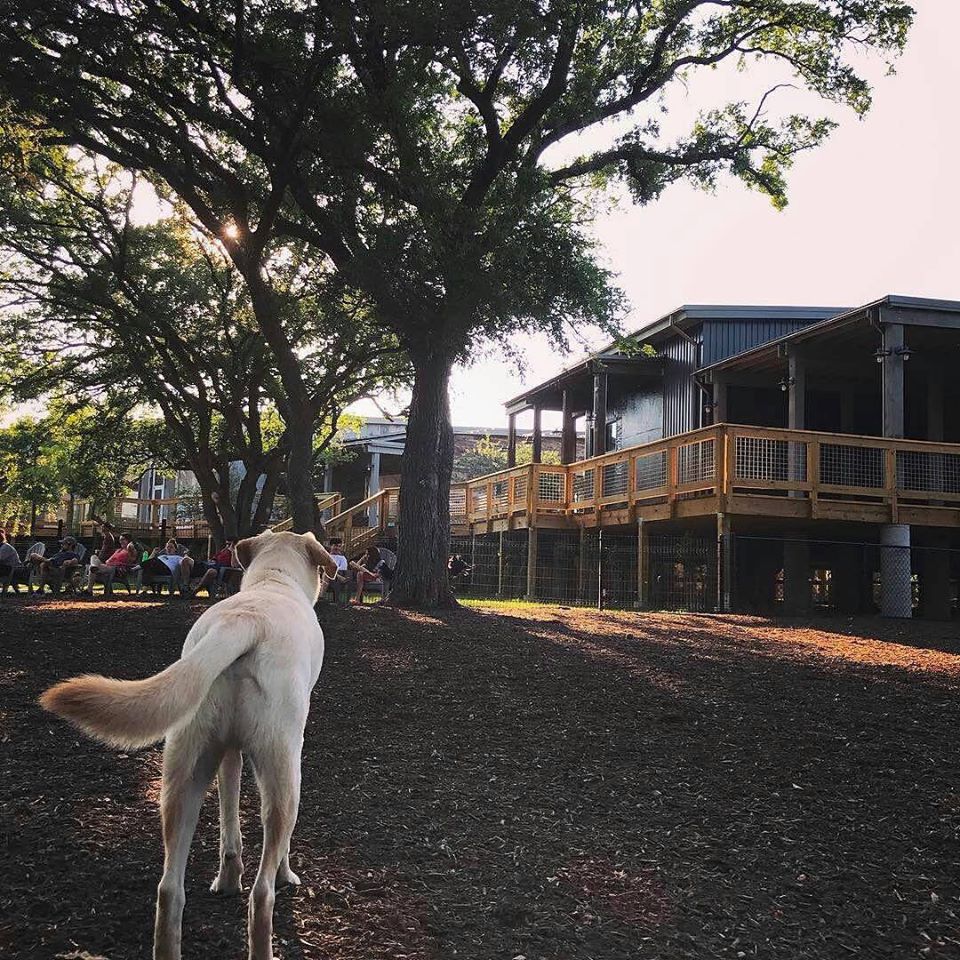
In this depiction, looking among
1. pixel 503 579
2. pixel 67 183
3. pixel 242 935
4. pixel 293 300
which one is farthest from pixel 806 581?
pixel 67 183

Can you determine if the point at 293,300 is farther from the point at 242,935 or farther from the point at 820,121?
the point at 242,935

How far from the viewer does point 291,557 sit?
12.8 ft

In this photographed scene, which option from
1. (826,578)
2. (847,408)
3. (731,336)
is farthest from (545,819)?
(826,578)

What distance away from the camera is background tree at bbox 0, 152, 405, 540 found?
64.3 ft

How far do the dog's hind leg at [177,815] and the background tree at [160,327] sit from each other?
15.9m

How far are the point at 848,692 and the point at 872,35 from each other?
39.9 feet

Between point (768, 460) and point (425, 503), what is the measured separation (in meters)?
6.75

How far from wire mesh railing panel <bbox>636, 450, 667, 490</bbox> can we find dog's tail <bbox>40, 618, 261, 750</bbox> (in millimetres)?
15614

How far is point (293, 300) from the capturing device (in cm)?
1980

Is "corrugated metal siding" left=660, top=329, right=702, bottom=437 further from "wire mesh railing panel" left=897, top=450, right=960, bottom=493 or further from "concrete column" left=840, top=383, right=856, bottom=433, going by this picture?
"wire mesh railing panel" left=897, top=450, right=960, bottom=493

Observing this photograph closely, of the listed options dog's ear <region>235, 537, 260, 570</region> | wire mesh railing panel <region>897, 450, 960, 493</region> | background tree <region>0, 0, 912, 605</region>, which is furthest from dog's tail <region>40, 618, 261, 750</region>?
wire mesh railing panel <region>897, 450, 960, 493</region>

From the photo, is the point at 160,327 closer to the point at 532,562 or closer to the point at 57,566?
the point at 57,566

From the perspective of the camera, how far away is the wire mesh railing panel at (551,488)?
21688 mm

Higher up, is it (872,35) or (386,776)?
(872,35)
